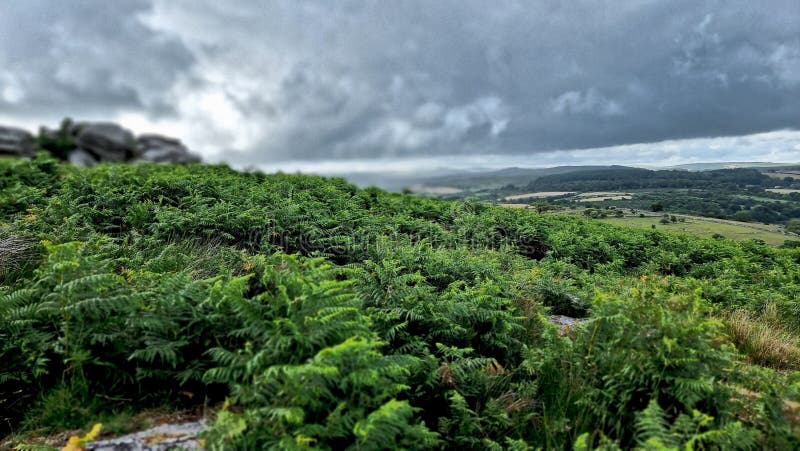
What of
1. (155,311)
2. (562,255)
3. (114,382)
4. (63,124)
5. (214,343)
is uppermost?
(63,124)

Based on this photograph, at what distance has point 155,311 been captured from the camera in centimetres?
387

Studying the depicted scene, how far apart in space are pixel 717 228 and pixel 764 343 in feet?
46.2

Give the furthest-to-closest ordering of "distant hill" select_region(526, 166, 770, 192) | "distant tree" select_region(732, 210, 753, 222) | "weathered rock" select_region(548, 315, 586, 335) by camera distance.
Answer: "distant hill" select_region(526, 166, 770, 192) → "distant tree" select_region(732, 210, 753, 222) → "weathered rock" select_region(548, 315, 586, 335)

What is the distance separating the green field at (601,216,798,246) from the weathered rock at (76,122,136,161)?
1894 centimetres

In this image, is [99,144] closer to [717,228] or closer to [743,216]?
[717,228]

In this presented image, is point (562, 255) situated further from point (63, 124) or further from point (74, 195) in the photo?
point (63, 124)

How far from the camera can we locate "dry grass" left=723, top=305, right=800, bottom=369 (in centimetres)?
565

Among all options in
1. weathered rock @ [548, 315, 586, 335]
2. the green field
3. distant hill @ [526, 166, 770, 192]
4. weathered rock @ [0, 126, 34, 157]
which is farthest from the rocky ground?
the green field

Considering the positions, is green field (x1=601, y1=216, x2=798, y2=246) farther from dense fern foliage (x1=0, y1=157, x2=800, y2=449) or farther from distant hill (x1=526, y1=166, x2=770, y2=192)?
dense fern foliage (x1=0, y1=157, x2=800, y2=449)

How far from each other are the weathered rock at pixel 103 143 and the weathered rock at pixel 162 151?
55 cm

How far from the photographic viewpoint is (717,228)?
57.0 ft

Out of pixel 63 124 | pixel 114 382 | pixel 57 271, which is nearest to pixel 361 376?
pixel 114 382

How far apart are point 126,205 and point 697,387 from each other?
9.13 m

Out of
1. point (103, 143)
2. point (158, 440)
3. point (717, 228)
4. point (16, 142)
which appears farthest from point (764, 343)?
point (16, 142)
